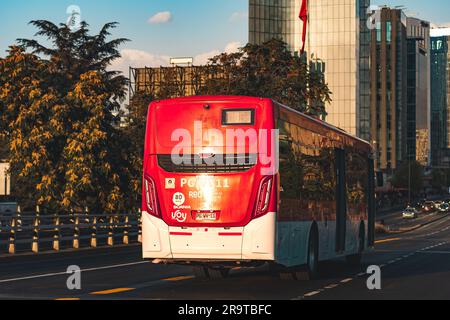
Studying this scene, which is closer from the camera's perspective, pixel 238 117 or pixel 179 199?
pixel 238 117

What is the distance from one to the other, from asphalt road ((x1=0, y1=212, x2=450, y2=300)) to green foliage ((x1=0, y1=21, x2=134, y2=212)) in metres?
13.8

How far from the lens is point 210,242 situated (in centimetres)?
1744

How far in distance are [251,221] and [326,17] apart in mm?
155497

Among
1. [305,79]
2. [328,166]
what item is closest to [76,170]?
[305,79]

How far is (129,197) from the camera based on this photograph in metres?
43.7

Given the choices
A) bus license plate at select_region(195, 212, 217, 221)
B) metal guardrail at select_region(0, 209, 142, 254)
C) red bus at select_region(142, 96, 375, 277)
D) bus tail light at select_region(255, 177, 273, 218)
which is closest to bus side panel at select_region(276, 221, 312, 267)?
red bus at select_region(142, 96, 375, 277)

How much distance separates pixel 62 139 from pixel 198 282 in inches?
1021

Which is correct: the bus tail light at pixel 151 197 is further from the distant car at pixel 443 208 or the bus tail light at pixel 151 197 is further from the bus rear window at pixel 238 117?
the distant car at pixel 443 208

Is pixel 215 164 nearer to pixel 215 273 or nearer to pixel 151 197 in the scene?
pixel 151 197

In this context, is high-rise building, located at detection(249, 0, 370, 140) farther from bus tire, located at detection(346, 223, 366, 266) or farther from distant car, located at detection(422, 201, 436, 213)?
bus tire, located at detection(346, 223, 366, 266)

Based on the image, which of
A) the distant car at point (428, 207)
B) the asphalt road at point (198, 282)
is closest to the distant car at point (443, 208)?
the distant car at point (428, 207)

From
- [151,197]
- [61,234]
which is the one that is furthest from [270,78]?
[151,197]

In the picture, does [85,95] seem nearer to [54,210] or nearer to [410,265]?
[54,210]

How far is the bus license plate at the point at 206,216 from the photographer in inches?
687
